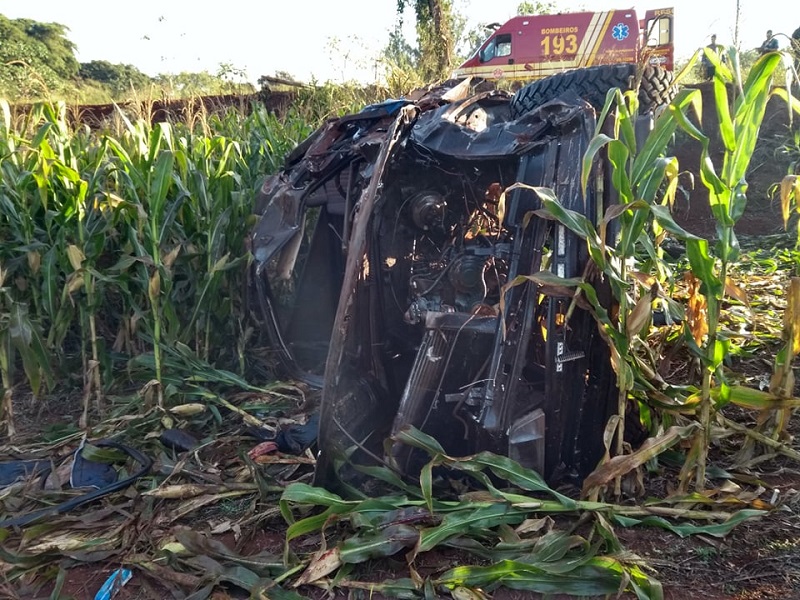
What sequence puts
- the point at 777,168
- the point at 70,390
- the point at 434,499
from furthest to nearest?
the point at 777,168 < the point at 70,390 < the point at 434,499

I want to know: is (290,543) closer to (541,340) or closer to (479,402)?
(479,402)

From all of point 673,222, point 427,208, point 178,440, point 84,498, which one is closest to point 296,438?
point 178,440

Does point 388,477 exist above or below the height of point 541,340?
below

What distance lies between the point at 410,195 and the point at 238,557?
1.74 metres

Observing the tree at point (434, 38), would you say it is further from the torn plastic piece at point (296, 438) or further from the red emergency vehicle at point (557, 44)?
the torn plastic piece at point (296, 438)

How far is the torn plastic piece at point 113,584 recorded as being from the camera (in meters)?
2.10

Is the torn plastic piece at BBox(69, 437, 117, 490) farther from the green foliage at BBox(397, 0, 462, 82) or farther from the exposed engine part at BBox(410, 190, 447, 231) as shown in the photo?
the green foliage at BBox(397, 0, 462, 82)

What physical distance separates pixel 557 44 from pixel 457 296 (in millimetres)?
13094

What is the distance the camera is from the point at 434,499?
2.40 m

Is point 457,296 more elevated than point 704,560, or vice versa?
point 457,296

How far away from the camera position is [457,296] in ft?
9.89

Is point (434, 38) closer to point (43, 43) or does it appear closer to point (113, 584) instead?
point (113, 584)

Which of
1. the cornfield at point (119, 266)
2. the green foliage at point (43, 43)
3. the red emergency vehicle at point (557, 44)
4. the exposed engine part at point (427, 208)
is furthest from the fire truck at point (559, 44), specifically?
the green foliage at point (43, 43)

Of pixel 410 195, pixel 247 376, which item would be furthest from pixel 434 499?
pixel 247 376
